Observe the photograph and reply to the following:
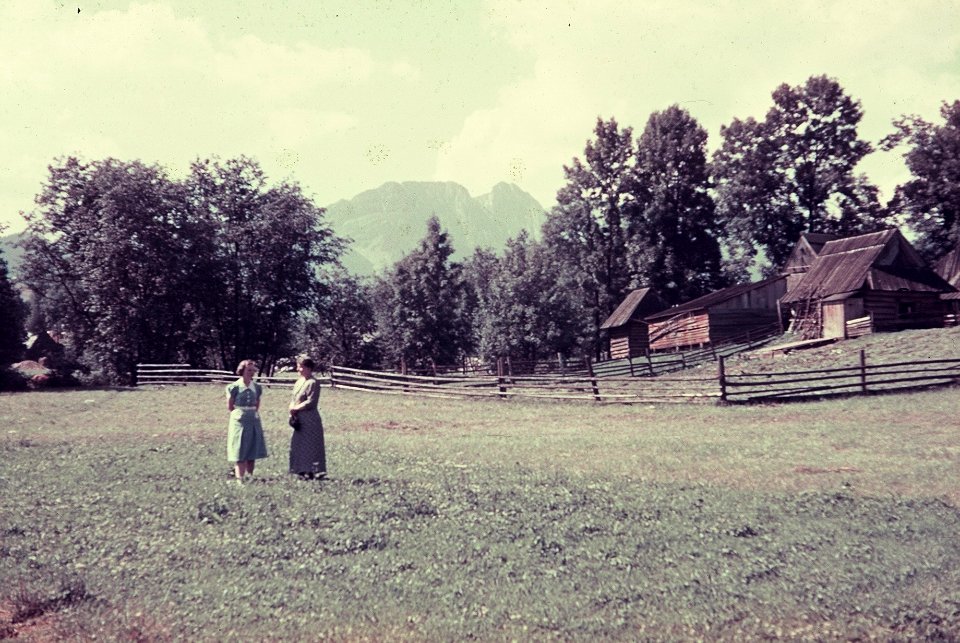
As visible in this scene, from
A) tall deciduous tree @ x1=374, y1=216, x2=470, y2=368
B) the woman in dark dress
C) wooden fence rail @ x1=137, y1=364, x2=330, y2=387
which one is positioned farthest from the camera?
tall deciduous tree @ x1=374, y1=216, x2=470, y2=368

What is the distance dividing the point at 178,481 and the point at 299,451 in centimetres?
195

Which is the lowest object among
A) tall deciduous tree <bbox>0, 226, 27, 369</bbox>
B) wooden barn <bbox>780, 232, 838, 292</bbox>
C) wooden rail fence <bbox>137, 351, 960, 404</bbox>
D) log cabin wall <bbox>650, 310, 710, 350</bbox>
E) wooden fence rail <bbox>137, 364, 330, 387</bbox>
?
wooden rail fence <bbox>137, 351, 960, 404</bbox>

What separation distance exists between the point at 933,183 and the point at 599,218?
26.4 m

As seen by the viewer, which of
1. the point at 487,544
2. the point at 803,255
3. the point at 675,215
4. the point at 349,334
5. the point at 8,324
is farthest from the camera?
the point at 349,334

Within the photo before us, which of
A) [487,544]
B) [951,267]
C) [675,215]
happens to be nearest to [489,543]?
[487,544]

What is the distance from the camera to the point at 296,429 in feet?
37.7

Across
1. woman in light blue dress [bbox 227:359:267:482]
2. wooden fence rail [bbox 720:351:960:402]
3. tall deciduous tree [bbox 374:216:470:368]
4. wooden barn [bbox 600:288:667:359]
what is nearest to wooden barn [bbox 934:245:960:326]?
wooden fence rail [bbox 720:351:960:402]

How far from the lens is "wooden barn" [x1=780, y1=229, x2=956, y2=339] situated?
4259 centimetres

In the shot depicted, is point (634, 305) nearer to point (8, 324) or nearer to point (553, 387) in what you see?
point (553, 387)

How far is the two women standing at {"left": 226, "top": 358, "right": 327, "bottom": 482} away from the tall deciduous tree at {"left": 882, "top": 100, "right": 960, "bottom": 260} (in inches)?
2259

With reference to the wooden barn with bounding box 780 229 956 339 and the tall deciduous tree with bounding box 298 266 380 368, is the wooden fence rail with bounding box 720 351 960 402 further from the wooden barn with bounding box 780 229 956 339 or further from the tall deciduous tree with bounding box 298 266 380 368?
the tall deciduous tree with bounding box 298 266 380 368

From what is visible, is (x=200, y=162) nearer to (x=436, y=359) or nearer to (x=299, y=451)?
(x=436, y=359)

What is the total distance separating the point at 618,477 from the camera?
12.4m

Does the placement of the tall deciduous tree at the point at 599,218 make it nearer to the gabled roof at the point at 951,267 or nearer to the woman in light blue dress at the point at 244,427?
the gabled roof at the point at 951,267
